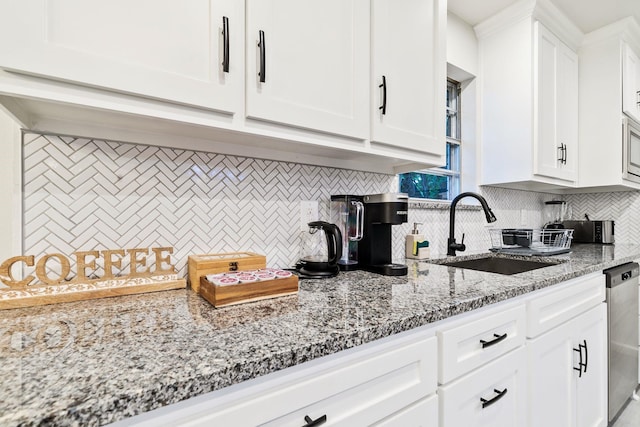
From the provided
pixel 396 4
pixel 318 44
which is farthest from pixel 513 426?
pixel 396 4

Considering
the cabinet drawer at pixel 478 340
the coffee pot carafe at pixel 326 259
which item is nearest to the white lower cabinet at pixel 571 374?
the cabinet drawer at pixel 478 340

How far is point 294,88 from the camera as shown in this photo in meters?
0.95

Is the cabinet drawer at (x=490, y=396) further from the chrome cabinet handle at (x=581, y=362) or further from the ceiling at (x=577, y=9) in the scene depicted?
the ceiling at (x=577, y=9)

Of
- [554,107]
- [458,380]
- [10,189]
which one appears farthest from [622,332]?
[10,189]

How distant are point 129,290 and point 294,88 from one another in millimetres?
789

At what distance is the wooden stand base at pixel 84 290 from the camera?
2.48 ft

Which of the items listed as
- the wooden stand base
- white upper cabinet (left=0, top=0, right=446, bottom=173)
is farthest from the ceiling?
the wooden stand base

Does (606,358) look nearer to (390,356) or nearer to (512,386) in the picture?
(512,386)

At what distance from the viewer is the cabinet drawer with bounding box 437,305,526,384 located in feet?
2.66

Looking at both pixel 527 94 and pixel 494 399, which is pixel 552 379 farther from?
pixel 527 94

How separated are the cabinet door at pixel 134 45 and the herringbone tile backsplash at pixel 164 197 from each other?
34 cm

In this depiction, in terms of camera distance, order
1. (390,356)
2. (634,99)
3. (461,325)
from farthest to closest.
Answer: (634,99) < (461,325) < (390,356)

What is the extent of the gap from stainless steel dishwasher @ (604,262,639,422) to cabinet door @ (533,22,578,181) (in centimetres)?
74

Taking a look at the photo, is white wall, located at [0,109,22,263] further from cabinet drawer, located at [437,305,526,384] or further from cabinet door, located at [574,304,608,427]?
cabinet door, located at [574,304,608,427]
